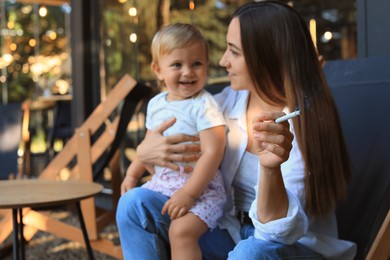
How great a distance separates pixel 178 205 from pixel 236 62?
0.45 meters

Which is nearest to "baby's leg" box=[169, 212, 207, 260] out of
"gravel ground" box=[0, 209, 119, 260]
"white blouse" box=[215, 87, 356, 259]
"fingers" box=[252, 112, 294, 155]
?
"white blouse" box=[215, 87, 356, 259]

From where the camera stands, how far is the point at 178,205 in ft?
5.74

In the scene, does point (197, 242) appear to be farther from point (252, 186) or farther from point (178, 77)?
point (178, 77)

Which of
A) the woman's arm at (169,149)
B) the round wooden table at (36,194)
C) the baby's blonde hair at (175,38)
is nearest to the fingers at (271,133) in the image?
the woman's arm at (169,149)

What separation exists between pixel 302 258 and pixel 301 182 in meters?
0.19

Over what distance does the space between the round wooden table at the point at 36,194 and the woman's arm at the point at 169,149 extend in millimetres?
452

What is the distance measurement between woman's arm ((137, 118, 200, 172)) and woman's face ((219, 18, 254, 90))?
0.96ft

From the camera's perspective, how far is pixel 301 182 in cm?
152

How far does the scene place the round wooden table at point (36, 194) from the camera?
2.16m

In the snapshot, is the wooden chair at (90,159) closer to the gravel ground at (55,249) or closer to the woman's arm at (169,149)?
the gravel ground at (55,249)

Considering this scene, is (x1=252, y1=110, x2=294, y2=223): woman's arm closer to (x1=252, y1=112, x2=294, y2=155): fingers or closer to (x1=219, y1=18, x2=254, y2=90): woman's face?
(x1=252, y1=112, x2=294, y2=155): fingers

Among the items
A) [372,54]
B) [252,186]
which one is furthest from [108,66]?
[252,186]

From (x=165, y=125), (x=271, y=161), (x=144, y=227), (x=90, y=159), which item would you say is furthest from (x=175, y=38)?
(x=90, y=159)

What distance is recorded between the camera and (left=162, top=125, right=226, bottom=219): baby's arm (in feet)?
5.75
